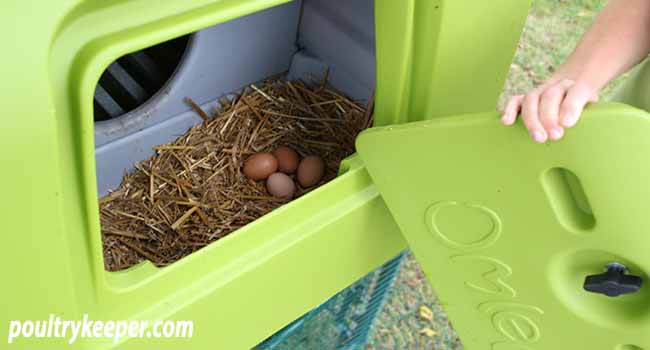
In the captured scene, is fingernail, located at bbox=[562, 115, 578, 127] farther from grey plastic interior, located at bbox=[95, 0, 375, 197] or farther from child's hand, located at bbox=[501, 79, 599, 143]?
grey plastic interior, located at bbox=[95, 0, 375, 197]

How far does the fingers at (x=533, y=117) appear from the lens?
801mm

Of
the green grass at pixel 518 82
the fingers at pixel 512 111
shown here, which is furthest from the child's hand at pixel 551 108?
the green grass at pixel 518 82

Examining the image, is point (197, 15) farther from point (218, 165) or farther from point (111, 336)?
point (218, 165)

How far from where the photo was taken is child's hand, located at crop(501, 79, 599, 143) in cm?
80

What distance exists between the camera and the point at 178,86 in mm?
1534

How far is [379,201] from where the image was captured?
119 centimetres

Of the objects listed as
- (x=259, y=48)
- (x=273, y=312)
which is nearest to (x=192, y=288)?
(x=273, y=312)

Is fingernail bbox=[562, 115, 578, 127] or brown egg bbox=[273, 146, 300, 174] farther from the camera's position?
brown egg bbox=[273, 146, 300, 174]

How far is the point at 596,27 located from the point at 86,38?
0.68m

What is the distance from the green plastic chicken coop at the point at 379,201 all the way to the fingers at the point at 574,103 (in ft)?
0.05

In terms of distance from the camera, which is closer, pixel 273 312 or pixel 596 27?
pixel 596 27

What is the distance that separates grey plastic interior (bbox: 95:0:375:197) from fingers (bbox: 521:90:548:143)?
65 cm

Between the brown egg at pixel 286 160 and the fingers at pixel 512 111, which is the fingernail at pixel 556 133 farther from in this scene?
the brown egg at pixel 286 160

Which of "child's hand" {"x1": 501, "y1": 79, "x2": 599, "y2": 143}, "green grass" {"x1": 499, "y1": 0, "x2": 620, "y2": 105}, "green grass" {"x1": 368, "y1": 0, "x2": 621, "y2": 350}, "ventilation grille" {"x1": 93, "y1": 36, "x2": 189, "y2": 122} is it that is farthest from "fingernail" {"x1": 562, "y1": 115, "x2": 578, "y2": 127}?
"green grass" {"x1": 499, "y1": 0, "x2": 620, "y2": 105}
